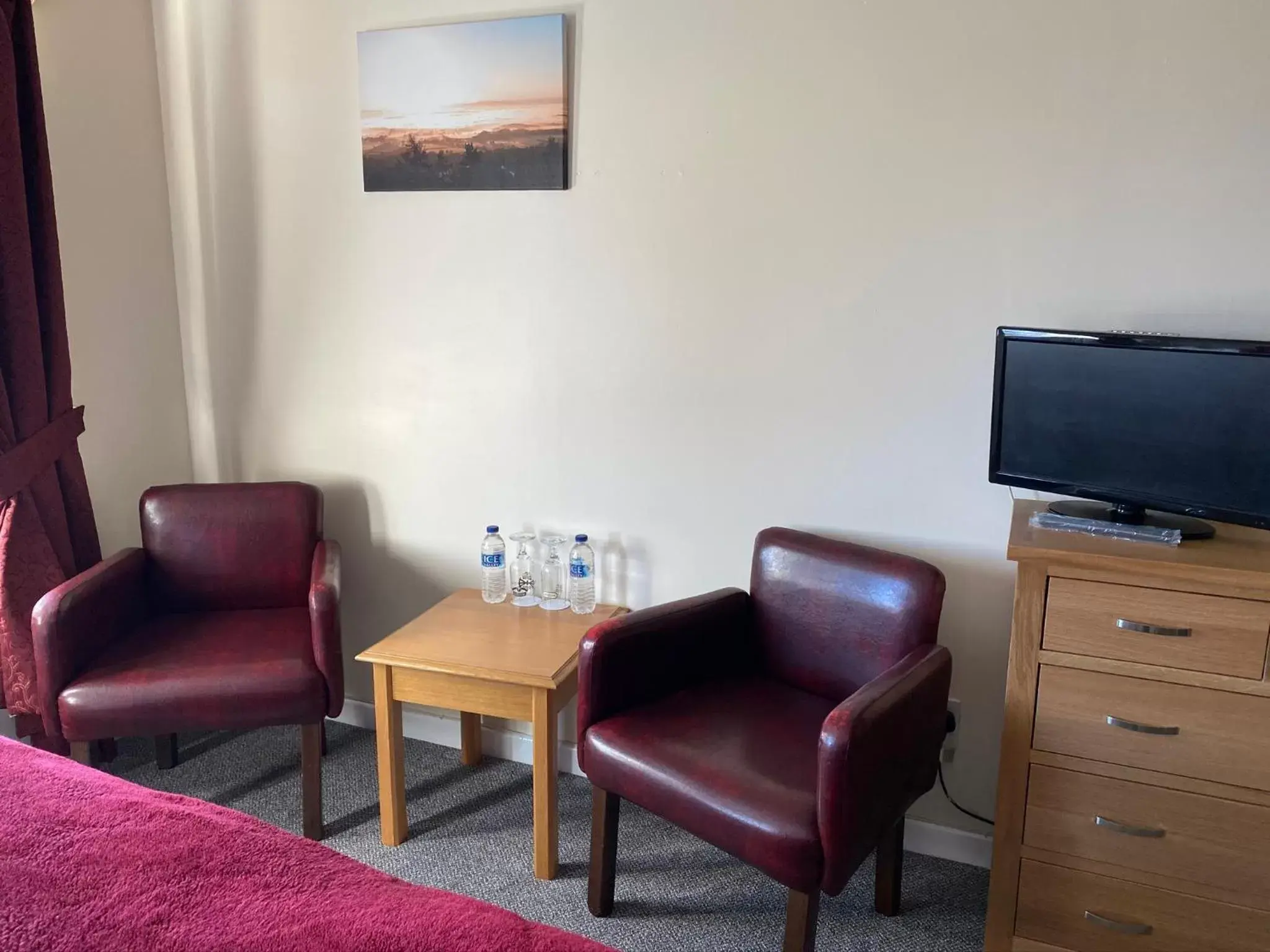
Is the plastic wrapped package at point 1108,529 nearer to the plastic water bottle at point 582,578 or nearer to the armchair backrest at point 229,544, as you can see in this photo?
the plastic water bottle at point 582,578

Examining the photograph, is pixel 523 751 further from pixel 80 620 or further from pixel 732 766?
pixel 80 620

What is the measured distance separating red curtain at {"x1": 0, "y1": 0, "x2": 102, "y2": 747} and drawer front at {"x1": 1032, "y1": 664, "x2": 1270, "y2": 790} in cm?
249

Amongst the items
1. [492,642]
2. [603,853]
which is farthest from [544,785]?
[492,642]

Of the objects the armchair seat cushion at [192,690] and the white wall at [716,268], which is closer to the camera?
the white wall at [716,268]

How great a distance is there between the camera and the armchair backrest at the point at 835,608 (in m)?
2.08

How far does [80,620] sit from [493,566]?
1.05 meters

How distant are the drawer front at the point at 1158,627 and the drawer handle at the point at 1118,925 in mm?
550

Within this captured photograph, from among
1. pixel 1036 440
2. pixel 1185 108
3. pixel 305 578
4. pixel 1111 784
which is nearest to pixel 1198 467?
pixel 1036 440

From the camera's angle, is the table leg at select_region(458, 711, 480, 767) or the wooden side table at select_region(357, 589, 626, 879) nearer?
the wooden side table at select_region(357, 589, 626, 879)

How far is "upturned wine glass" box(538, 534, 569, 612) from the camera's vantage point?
270 centimetres

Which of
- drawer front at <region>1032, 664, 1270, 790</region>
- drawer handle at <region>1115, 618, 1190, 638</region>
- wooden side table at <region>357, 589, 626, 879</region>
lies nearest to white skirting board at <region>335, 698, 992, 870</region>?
wooden side table at <region>357, 589, 626, 879</region>

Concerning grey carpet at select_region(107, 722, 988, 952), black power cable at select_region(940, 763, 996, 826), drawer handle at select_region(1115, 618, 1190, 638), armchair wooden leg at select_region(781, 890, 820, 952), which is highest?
drawer handle at select_region(1115, 618, 1190, 638)

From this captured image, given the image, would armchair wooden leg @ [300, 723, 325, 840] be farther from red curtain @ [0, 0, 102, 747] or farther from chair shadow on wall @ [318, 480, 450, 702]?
red curtain @ [0, 0, 102, 747]

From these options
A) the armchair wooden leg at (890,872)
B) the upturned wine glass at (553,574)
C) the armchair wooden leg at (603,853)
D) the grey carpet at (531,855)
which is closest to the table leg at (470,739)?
the grey carpet at (531,855)
